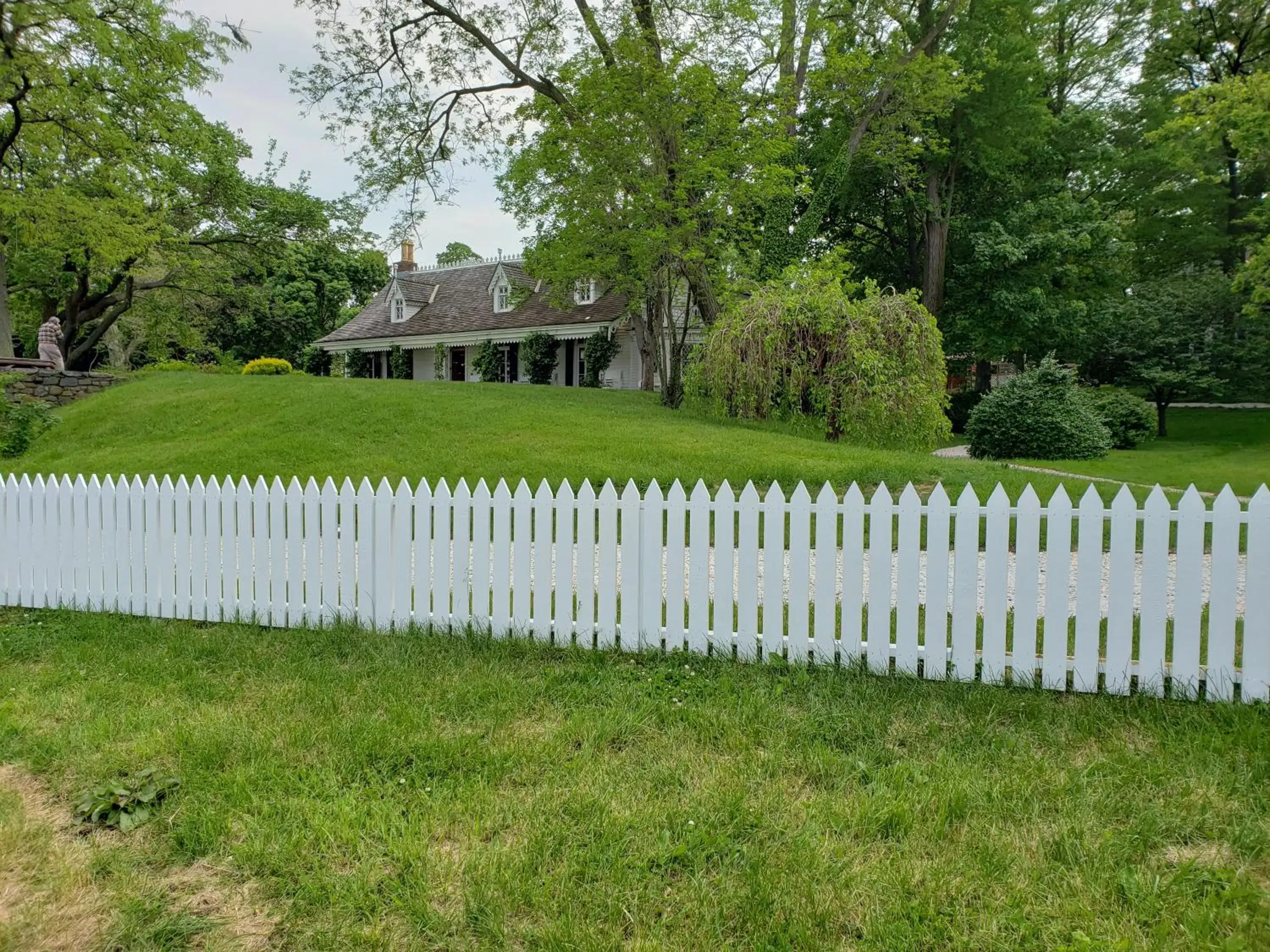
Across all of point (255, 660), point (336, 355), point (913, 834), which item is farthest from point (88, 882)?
point (336, 355)

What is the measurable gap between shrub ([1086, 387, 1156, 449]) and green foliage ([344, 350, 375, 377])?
30226 mm

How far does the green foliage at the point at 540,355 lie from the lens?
29984 millimetres

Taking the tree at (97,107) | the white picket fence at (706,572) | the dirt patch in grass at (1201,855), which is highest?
the tree at (97,107)

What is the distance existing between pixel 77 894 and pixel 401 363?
1347 inches

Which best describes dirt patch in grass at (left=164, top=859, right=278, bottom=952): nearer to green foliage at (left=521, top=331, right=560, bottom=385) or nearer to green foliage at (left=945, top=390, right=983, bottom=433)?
green foliage at (left=945, top=390, right=983, bottom=433)

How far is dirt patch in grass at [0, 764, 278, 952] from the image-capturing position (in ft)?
7.39

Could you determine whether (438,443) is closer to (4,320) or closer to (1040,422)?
(1040,422)

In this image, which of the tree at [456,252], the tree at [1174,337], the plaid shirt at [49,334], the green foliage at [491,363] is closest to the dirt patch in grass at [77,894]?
the plaid shirt at [49,334]

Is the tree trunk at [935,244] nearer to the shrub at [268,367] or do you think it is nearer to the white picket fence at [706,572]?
the white picket fence at [706,572]

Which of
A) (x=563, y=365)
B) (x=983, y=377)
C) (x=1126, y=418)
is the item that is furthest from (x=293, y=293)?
(x=1126, y=418)

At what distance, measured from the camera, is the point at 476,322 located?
108 ft

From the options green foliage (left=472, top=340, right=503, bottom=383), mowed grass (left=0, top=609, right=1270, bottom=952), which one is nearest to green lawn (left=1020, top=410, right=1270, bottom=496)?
mowed grass (left=0, top=609, right=1270, bottom=952)

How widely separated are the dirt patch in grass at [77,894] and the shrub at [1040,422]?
1571cm

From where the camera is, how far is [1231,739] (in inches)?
134
